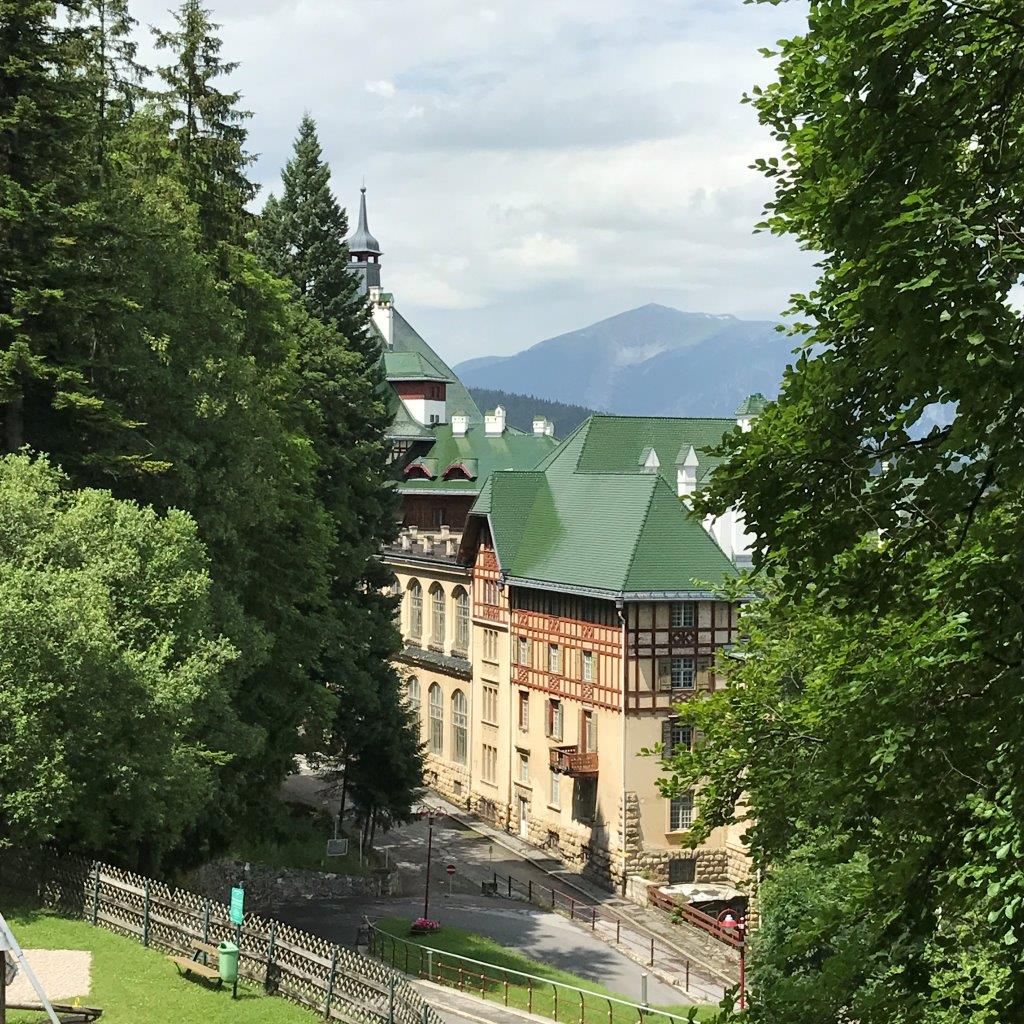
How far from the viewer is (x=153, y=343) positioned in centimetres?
3425

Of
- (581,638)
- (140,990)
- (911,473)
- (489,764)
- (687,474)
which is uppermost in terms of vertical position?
(687,474)

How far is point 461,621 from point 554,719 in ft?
36.8

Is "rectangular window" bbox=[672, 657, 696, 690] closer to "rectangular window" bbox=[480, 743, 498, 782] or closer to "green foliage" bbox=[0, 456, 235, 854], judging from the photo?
"rectangular window" bbox=[480, 743, 498, 782]

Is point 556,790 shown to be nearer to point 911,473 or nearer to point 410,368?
point 911,473

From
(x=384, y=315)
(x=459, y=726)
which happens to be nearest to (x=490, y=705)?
(x=459, y=726)

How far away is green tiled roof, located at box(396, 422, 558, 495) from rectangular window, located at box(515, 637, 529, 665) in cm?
2386

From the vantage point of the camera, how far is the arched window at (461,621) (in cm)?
6775

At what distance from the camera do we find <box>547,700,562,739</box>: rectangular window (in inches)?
2269

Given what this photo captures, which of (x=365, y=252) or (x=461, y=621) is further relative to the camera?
(x=365, y=252)

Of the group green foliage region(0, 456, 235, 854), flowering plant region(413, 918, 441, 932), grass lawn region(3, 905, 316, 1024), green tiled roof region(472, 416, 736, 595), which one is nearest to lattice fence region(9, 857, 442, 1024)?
grass lawn region(3, 905, 316, 1024)

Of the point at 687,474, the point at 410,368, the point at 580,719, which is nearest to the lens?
the point at 580,719

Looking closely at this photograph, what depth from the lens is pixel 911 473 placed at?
466 inches

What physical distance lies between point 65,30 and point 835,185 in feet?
101

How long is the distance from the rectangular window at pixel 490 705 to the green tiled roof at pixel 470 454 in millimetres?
21132
